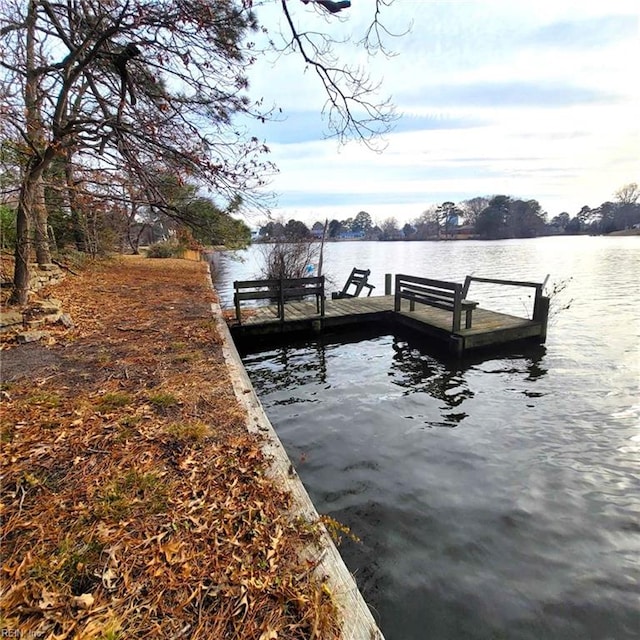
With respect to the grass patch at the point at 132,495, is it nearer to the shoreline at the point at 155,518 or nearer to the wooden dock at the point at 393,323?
the shoreline at the point at 155,518

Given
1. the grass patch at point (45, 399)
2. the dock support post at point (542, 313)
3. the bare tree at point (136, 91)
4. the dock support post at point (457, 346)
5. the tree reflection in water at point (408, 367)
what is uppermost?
the bare tree at point (136, 91)

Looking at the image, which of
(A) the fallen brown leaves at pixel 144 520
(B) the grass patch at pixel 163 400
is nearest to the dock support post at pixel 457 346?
(A) the fallen brown leaves at pixel 144 520

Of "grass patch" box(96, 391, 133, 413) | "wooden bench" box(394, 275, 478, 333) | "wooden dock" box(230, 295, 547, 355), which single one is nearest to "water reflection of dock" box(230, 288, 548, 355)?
"wooden dock" box(230, 295, 547, 355)

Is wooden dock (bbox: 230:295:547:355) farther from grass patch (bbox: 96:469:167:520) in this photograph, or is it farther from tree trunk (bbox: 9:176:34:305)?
grass patch (bbox: 96:469:167:520)

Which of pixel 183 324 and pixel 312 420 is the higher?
pixel 183 324

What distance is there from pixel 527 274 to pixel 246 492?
68.6 ft

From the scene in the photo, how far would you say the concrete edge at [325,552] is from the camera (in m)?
1.61

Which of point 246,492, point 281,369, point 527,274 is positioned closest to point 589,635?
point 246,492

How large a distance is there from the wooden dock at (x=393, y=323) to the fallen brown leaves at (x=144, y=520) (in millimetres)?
4557

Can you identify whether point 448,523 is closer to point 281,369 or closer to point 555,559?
point 555,559

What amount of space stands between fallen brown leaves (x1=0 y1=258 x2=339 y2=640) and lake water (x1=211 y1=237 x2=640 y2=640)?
3.30 feet

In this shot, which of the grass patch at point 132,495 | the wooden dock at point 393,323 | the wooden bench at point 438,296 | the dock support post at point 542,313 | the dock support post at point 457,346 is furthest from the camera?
the dock support post at point 542,313

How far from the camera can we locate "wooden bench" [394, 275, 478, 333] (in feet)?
24.2

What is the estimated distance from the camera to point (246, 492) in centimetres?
239
